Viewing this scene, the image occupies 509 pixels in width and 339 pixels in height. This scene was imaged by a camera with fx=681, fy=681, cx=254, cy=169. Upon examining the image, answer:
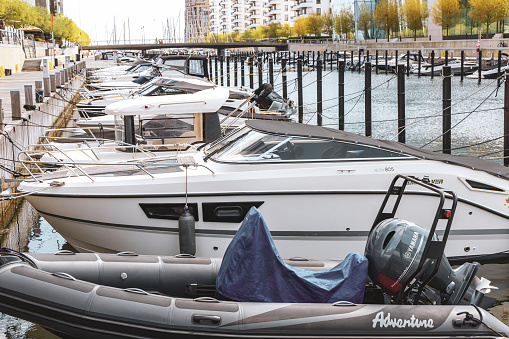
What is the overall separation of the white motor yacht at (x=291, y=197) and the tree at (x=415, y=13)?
243 feet

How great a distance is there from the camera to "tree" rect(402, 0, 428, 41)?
78500mm

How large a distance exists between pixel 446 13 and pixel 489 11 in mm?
8095

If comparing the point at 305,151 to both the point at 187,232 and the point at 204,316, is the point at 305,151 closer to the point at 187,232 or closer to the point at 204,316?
the point at 187,232

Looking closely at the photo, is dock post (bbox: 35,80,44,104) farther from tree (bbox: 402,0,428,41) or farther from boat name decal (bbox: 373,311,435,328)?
tree (bbox: 402,0,428,41)

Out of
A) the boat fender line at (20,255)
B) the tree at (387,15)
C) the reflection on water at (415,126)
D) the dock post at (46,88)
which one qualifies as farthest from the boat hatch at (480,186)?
the tree at (387,15)

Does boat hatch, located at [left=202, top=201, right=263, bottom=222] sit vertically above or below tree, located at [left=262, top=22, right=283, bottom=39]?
below

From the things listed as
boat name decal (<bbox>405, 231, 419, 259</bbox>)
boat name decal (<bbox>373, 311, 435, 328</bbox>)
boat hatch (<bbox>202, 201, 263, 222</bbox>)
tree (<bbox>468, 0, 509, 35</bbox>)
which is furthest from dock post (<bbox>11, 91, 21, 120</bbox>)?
tree (<bbox>468, 0, 509, 35</bbox>)

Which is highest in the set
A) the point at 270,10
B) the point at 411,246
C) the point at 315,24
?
the point at 270,10

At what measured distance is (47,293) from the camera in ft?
18.1

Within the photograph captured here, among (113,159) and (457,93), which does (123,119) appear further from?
(457,93)

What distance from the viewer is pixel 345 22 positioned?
99.2 m

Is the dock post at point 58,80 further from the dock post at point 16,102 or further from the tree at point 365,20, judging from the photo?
the tree at point 365,20

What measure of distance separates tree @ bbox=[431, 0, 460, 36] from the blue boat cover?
6976 cm

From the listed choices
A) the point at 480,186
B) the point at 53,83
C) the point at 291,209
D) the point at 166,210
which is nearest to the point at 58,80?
the point at 53,83
